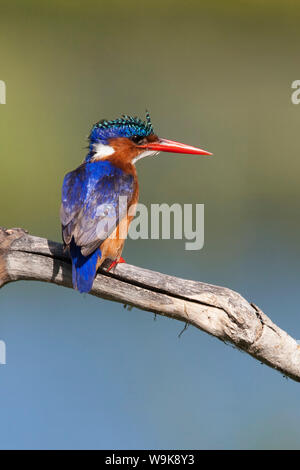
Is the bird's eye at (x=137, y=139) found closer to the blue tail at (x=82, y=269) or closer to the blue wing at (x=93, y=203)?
the blue wing at (x=93, y=203)

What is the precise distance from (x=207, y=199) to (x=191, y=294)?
267 centimetres

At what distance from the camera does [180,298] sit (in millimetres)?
2117

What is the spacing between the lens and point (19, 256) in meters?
2.27

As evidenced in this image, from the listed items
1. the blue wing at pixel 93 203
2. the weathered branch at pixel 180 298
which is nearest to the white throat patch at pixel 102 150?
the blue wing at pixel 93 203

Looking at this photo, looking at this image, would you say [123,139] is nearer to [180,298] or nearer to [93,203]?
[93,203]

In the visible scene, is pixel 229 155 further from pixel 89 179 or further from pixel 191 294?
pixel 191 294

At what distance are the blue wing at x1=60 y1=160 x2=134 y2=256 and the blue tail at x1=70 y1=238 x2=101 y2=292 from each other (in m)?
0.03

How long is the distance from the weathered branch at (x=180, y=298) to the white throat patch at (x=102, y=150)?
597mm

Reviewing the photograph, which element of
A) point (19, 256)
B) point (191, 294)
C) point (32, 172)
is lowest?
point (191, 294)

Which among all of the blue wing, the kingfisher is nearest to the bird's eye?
the kingfisher

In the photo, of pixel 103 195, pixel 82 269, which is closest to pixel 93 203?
pixel 103 195

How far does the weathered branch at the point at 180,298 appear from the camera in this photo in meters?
2.05

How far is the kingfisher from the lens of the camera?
2.24m

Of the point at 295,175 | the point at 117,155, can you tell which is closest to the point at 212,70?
the point at 295,175
